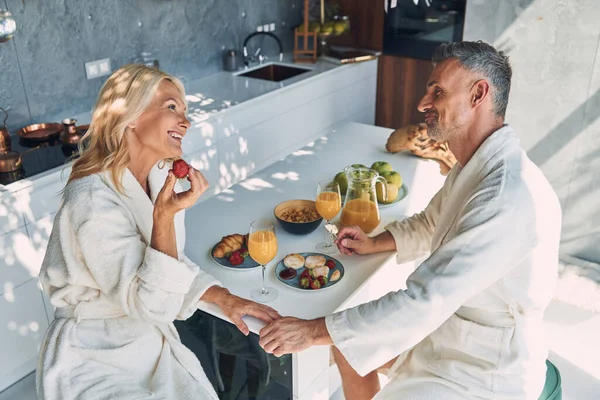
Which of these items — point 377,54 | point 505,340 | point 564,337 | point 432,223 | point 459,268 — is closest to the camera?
point 459,268

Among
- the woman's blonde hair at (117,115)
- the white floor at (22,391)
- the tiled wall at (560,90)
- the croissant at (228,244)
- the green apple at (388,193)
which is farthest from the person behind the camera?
the tiled wall at (560,90)

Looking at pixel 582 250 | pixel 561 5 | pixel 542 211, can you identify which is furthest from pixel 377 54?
pixel 542 211

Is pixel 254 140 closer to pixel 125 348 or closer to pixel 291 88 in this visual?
pixel 291 88

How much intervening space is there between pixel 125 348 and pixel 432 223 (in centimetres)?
101

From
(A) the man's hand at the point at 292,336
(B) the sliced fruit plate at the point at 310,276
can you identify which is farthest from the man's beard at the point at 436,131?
(A) the man's hand at the point at 292,336

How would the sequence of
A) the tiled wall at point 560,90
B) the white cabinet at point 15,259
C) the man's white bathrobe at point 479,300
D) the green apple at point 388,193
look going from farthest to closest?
the tiled wall at point 560,90 → the white cabinet at point 15,259 → the green apple at point 388,193 → the man's white bathrobe at point 479,300

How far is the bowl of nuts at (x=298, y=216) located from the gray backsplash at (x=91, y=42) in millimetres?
1781

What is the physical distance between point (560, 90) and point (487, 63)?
171 cm

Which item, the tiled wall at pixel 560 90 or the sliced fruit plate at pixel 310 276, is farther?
the tiled wall at pixel 560 90

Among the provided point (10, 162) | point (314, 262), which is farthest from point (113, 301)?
point (10, 162)

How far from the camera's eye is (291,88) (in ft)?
12.5

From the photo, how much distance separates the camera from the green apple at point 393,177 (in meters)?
2.17

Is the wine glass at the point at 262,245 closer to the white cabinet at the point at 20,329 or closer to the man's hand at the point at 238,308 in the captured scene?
the man's hand at the point at 238,308

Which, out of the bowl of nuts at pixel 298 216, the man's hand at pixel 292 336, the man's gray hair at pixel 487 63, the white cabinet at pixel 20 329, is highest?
the man's gray hair at pixel 487 63
